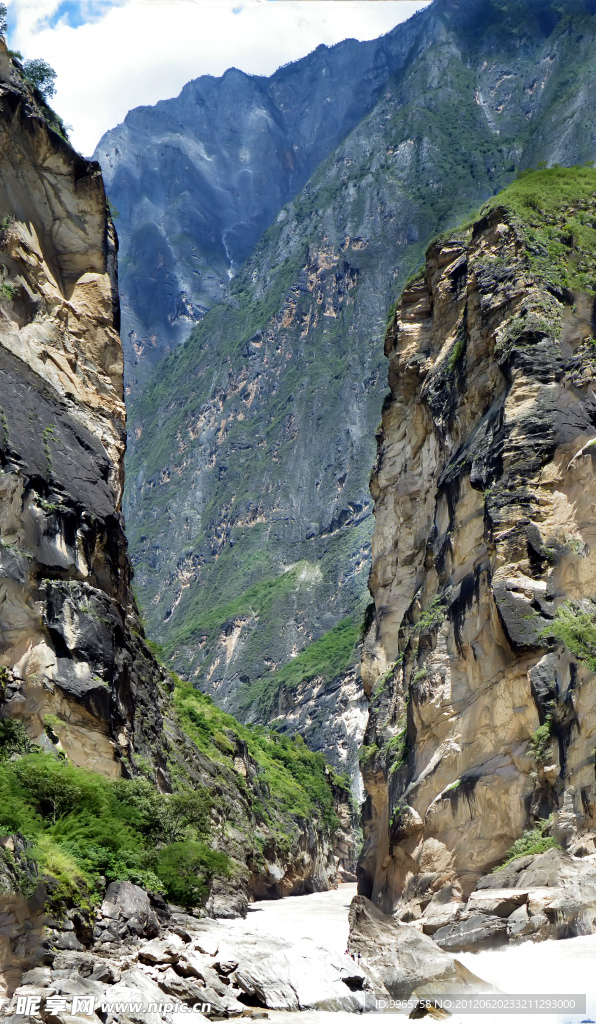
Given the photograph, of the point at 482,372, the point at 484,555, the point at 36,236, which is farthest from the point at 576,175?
the point at 36,236

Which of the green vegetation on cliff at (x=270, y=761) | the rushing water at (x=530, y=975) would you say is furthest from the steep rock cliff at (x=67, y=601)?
the green vegetation on cliff at (x=270, y=761)

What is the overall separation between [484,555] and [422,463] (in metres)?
16.0

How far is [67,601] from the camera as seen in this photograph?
42.6 metres

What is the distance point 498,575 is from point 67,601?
54.1 feet

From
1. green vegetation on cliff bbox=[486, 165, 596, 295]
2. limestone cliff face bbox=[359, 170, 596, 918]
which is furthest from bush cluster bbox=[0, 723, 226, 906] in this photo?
green vegetation on cliff bbox=[486, 165, 596, 295]

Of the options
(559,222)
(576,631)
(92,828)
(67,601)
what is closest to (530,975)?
(92,828)

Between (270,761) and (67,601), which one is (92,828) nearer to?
(67,601)

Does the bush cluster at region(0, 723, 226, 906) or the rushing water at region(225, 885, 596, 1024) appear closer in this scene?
the rushing water at region(225, 885, 596, 1024)

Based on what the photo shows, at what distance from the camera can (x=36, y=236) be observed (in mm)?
52281

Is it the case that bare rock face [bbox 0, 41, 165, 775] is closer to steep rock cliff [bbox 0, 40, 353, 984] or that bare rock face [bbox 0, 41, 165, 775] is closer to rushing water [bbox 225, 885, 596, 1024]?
steep rock cliff [bbox 0, 40, 353, 984]

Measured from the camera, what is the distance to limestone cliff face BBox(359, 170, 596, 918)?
40.7 m

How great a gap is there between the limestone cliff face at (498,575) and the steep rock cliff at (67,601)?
9.15 meters

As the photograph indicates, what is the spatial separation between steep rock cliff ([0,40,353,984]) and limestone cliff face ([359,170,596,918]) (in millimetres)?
9152

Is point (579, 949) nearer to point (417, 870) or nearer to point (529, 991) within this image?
point (529, 991)
